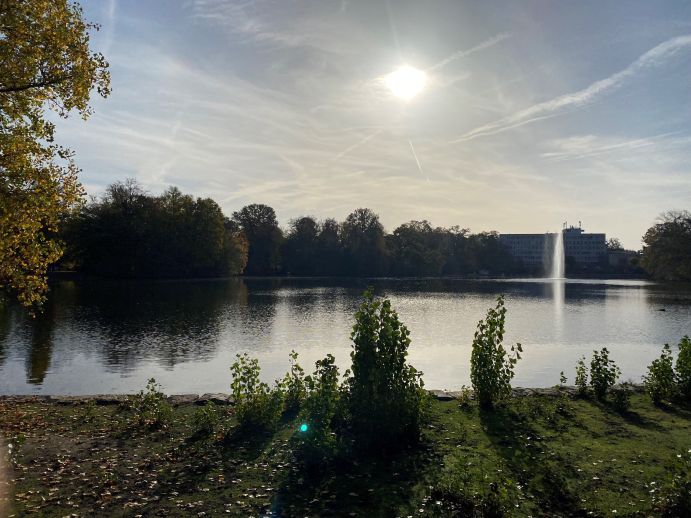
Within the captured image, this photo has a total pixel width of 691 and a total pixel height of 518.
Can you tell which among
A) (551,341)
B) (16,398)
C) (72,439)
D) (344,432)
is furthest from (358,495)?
(551,341)

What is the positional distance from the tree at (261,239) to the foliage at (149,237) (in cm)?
2352

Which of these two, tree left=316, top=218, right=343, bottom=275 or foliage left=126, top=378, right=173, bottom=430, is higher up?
tree left=316, top=218, right=343, bottom=275

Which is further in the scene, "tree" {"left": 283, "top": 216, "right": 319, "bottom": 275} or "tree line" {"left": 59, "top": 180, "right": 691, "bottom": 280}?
"tree" {"left": 283, "top": 216, "right": 319, "bottom": 275}

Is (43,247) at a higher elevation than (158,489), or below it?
higher

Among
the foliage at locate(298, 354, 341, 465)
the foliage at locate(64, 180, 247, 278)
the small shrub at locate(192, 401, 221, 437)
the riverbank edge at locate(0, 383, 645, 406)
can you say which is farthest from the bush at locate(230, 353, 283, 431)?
the foliage at locate(64, 180, 247, 278)

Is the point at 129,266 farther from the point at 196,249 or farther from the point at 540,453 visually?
the point at 540,453

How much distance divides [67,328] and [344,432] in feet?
90.4

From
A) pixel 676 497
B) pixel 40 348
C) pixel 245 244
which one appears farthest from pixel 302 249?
pixel 676 497

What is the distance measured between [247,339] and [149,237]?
7199cm

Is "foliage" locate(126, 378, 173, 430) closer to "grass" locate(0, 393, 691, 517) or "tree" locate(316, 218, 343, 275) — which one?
"grass" locate(0, 393, 691, 517)

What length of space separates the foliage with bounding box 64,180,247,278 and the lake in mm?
42539

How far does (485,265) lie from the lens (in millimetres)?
180875

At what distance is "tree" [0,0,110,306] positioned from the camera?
11.5 m

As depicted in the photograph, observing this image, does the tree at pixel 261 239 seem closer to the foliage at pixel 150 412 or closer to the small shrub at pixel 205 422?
the foliage at pixel 150 412
